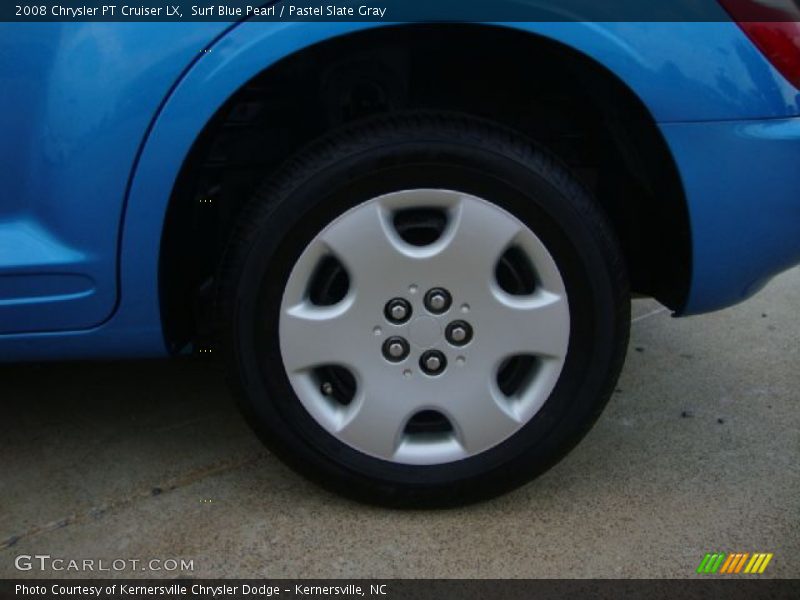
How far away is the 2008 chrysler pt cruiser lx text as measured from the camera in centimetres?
167

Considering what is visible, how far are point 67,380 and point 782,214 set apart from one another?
2018 mm

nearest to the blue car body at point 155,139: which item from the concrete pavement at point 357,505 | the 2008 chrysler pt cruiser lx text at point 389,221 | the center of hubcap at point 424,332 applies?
the 2008 chrysler pt cruiser lx text at point 389,221

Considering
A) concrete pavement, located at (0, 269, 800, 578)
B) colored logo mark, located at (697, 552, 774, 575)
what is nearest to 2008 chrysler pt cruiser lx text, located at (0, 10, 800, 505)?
concrete pavement, located at (0, 269, 800, 578)

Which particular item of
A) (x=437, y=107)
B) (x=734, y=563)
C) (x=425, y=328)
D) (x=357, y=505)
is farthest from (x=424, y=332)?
(x=734, y=563)

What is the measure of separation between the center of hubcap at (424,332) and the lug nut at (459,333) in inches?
0.8

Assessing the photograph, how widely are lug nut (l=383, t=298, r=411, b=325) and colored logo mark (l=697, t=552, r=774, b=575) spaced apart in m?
0.80

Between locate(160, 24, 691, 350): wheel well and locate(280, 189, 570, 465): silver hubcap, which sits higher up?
locate(160, 24, 691, 350): wheel well

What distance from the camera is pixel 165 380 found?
2.63 meters

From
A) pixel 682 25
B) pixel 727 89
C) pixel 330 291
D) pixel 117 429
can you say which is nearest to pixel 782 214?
pixel 727 89

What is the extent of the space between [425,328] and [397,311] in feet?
0.24

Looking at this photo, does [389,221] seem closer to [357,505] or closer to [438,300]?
[438,300]

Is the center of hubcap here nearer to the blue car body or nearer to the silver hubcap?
the silver hubcap

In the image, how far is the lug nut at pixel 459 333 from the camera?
183 cm

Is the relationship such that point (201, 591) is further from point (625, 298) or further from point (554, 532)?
point (625, 298)
